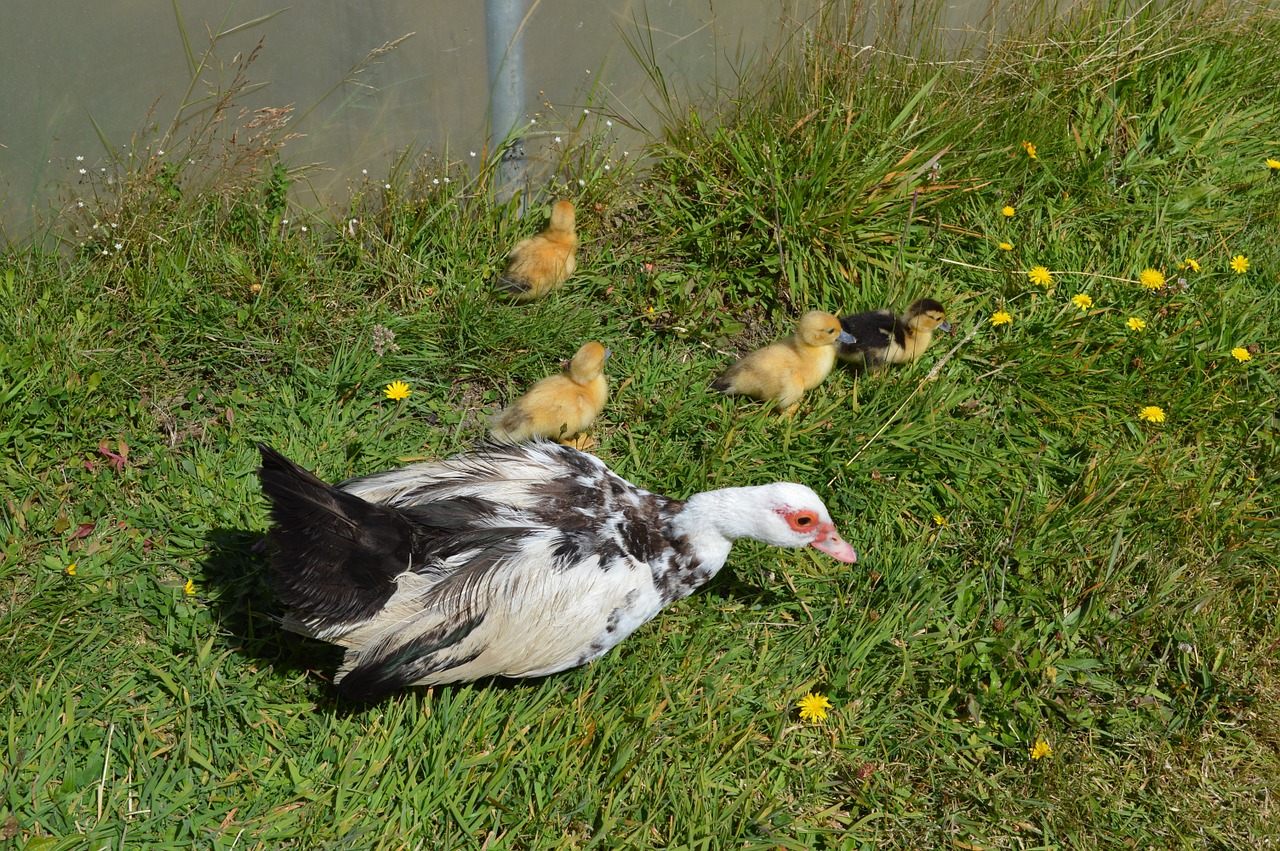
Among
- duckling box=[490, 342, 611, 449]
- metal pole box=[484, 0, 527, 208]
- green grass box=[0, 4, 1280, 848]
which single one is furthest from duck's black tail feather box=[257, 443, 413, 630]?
metal pole box=[484, 0, 527, 208]

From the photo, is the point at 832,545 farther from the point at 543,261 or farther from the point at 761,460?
the point at 543,261

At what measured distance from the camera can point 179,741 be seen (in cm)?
339

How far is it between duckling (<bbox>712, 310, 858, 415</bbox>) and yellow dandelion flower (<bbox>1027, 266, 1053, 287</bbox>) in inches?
48.4

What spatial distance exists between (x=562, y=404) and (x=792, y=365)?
3.58 ft

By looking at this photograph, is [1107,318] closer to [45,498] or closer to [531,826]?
[531,826]

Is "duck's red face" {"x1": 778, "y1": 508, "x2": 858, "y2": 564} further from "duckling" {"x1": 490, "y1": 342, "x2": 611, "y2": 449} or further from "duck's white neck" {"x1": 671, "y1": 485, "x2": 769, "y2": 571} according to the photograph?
"duckling" {"x1": 490, "y1": 342, "x2": 611, "y2": 449}

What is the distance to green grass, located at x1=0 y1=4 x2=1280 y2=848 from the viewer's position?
11.2 feet

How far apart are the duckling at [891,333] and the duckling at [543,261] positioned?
1.43 m

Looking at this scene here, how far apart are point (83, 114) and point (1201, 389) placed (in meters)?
5.40

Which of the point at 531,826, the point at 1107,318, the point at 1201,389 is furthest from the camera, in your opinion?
the point at 1107,318

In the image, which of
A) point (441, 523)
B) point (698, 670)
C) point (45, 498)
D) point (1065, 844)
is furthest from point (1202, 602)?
point (45, 498)

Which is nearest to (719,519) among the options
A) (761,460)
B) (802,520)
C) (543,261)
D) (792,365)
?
(802,520)

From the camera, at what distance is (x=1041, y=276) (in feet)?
16.9

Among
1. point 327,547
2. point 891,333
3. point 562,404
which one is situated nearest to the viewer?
point 327,547
